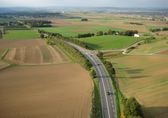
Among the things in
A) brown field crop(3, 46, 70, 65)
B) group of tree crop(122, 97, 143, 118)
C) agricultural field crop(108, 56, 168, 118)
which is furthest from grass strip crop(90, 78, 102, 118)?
brown field crop(3, 46, 70, 65)

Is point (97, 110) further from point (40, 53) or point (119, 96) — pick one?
point (40, 53)

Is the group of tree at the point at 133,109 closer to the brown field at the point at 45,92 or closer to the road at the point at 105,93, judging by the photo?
the road at the point at 105,93

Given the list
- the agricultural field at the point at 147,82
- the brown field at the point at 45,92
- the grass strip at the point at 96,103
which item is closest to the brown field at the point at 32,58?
the brown field at the point at 45,92

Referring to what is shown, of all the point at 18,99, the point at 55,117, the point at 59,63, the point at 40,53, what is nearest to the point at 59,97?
Answer: the point at 55,117

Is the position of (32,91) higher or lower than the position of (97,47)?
lower

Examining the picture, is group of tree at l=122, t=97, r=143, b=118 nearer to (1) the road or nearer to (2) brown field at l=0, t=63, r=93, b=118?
(1) the road

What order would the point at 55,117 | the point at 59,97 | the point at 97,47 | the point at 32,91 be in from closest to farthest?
the point at 55,117, the point at 59,97, the point at 32,91, the point at 97,47

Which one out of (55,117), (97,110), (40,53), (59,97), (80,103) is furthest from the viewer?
(40,53)

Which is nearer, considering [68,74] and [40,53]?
[68,74]
